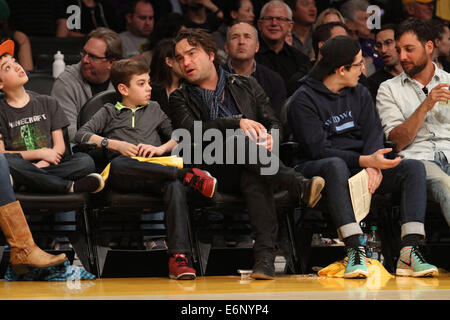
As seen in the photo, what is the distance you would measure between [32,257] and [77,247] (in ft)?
1.16

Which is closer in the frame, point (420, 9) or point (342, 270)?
point (342, 270)

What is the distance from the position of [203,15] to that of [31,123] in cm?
302

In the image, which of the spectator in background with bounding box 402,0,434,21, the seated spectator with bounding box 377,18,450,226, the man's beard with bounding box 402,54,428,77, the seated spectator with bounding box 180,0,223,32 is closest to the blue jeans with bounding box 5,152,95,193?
the seated spectator with bounding box 377,18,450,226

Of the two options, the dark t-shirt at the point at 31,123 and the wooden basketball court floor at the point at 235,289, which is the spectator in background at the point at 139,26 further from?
the wooden basketball court floor at the point at 235,289

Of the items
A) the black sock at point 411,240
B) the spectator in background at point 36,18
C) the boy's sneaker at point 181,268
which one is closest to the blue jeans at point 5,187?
the boy's sneaker at point 181,268

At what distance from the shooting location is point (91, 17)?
6.75m

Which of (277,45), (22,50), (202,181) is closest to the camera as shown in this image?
(202,181)

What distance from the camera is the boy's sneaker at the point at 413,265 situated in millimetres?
3852

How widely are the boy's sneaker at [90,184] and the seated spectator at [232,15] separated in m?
2.90

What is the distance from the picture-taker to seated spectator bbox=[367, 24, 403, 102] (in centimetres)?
533

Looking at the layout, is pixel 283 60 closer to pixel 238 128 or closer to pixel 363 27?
pixel 363 27

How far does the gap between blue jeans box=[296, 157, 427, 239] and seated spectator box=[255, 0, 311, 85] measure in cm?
204

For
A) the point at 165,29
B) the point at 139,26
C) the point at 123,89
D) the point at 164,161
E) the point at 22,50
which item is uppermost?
the point at 139,26

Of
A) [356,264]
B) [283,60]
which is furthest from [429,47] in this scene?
[283,60]
